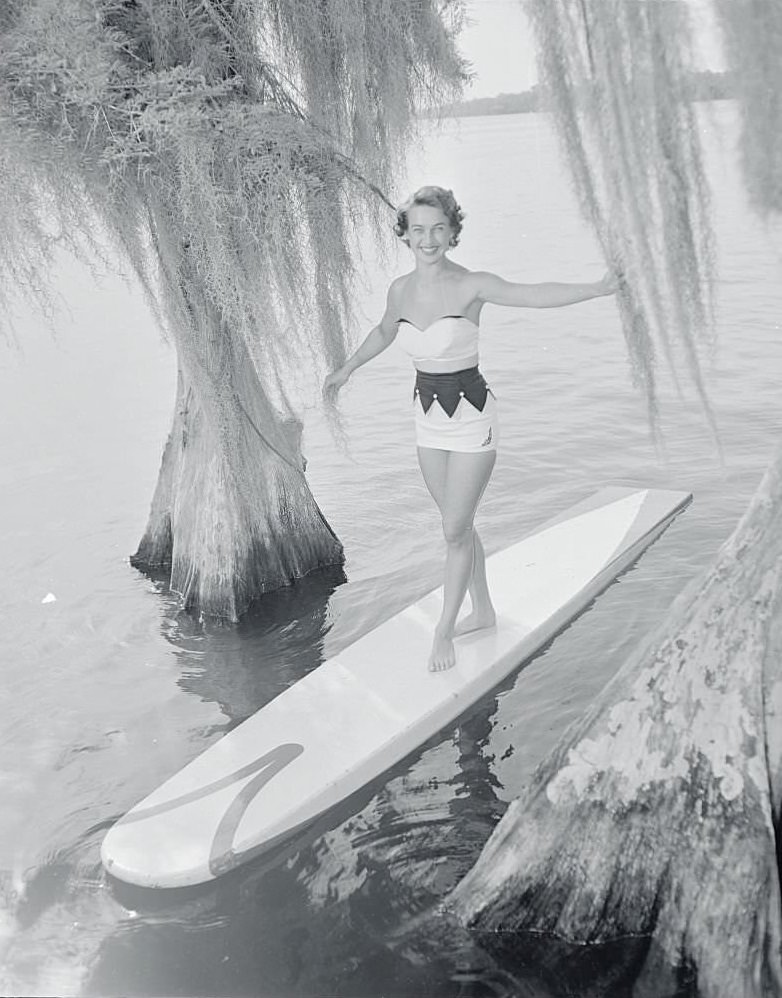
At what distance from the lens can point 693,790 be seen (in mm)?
3027

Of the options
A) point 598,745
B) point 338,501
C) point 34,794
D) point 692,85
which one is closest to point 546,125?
point 692,85

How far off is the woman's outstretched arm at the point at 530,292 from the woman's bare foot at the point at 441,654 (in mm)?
1605

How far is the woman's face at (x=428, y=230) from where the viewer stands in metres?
4.25

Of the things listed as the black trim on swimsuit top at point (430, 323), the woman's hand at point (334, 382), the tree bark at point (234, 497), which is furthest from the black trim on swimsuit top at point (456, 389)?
the tree bark at point (234, 497)

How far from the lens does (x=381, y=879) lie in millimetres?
3879

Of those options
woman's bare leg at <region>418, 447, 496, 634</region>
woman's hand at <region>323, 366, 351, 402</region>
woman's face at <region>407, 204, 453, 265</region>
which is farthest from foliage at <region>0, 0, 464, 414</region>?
woman's bare leg at <region>418, 447, 496, 634</region>

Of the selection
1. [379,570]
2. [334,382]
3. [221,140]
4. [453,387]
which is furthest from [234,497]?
[453,387]

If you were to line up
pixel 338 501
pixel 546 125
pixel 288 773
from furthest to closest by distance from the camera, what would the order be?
1. pixel 338 501
2. pixel 288 773
3. pixel 546 125

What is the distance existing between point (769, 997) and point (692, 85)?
242cm

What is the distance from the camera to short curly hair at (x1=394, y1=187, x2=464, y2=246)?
166 inches

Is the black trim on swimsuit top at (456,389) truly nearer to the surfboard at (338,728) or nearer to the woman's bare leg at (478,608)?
the woman's bare leg at (478,608)

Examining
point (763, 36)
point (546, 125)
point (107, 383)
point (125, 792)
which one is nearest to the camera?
point (763, 36)

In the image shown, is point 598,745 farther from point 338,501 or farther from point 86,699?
point 338,501

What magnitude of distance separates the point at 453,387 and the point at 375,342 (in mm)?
553
